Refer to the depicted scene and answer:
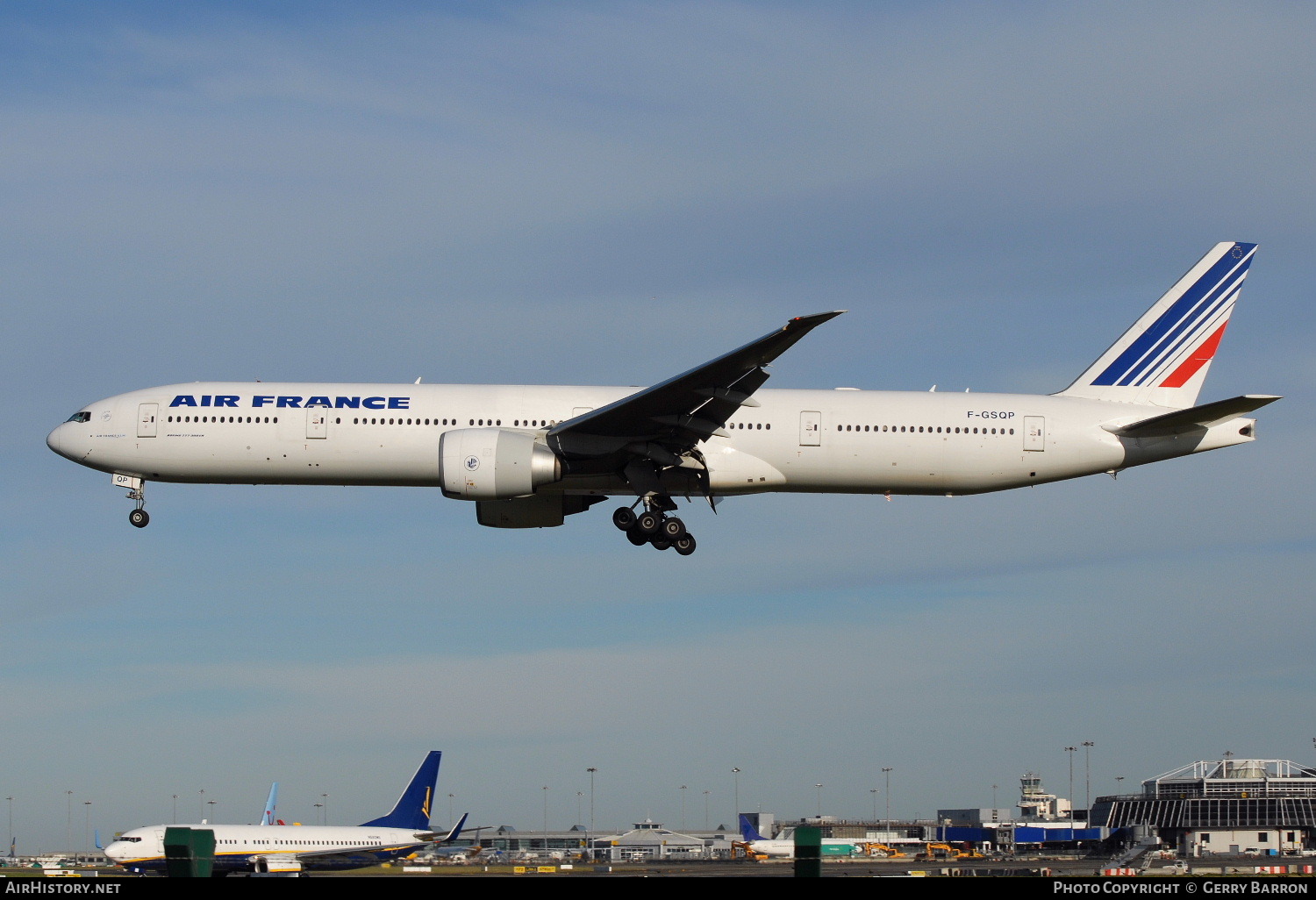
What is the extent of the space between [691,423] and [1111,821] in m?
58.0

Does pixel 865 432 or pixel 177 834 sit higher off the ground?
pixel 865 432

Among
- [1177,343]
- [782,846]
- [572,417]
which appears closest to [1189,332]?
[1177,343]

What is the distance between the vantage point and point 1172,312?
40750mm

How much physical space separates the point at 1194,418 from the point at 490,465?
59.0 feet

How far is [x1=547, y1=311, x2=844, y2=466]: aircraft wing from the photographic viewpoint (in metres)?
32.8

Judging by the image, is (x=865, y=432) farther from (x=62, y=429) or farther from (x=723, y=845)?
(x=723, y=845)

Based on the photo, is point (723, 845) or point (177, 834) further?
point (723, 845)

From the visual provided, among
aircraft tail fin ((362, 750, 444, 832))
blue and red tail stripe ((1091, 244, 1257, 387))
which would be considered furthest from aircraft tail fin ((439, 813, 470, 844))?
blue and red tail stripe ((1091, 244, 1257, 387))

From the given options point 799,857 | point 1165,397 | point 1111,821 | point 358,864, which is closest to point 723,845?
point 1111,821

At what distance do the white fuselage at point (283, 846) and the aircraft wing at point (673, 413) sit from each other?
82.8 feet

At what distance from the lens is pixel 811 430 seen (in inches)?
1420

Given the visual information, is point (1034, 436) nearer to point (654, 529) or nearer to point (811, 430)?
point (811, 430)

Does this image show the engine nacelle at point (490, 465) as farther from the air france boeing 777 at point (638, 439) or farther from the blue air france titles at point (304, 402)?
the blue air france titles at point (304, 402)

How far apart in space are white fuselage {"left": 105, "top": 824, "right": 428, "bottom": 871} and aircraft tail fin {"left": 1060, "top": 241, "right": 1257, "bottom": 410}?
31.9 m
